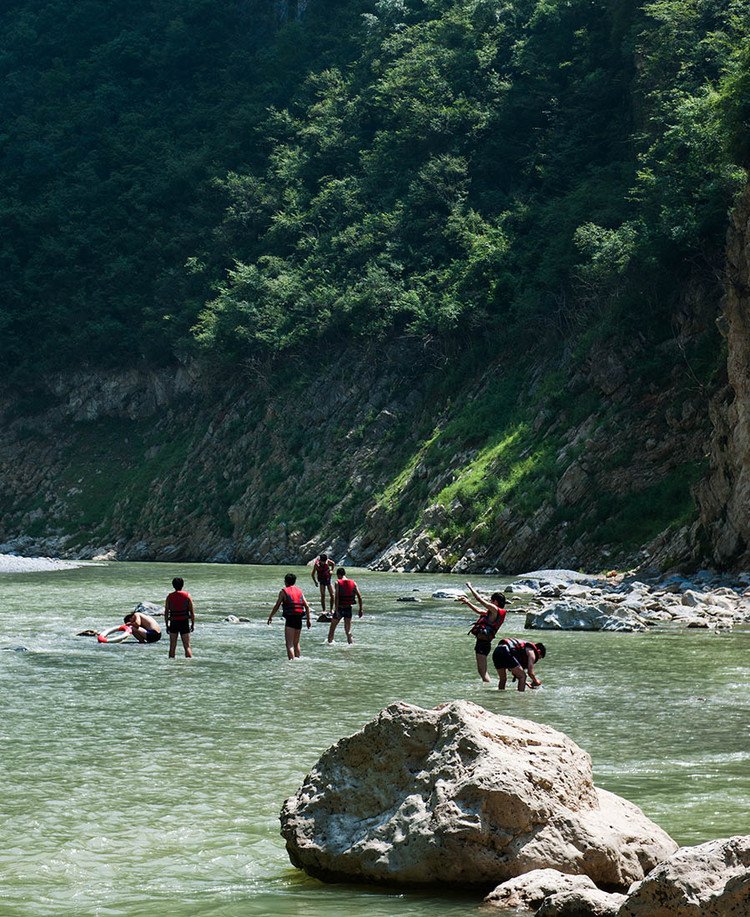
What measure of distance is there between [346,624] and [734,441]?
15.9 m

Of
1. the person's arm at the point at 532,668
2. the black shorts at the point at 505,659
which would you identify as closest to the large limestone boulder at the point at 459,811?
the black shorts at the point at 505,659

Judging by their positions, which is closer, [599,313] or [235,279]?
[599,313]

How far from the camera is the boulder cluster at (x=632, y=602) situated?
81.3ft

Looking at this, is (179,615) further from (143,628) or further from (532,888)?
(532,888)

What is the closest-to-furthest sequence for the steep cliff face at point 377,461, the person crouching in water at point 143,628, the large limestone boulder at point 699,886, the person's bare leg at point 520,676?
the large limestone boulder at point 699,886 < the person's bare leg at point 520,676 < the person crouching in water at point 143,628 < the steep cliff face at point 377,461

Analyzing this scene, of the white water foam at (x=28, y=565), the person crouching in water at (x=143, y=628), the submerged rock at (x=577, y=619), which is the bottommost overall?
the white water foam at (x=28, y=565)

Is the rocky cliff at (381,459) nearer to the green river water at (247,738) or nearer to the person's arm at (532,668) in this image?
the green river water at (247,738)

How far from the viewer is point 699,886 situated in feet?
20.1

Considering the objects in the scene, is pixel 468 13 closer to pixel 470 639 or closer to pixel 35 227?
pixel 35 227

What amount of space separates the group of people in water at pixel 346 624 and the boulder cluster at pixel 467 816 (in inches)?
293

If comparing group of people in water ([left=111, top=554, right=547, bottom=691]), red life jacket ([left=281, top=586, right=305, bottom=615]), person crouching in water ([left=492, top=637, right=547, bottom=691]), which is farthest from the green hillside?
person crouching in water ([left=492, top=637, right=547, bottom=691])

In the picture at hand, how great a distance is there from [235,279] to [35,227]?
19.3 meters

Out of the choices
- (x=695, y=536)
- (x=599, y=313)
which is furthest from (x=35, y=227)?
(x=695, y=536)

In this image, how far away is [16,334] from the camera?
7581 cm
